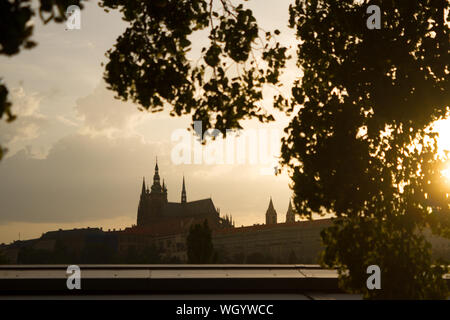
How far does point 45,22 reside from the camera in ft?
13.4

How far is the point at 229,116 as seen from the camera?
721 centimetres

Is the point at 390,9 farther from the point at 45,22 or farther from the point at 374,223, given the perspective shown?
the point at 45,22

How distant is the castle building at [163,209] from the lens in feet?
517

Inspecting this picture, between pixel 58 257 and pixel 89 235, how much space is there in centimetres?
1178

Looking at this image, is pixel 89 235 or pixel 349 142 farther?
pixel 89 235

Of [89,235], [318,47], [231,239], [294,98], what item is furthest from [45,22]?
[89,235]

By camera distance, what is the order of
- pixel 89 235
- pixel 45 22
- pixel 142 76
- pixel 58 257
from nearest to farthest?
pixel 45 22 < pixel 142 76 < pixel 58 257 < pixel 89 235

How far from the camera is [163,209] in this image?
159375 millimetres

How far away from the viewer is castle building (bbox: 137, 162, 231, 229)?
158m

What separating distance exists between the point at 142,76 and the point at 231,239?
5167 inches
